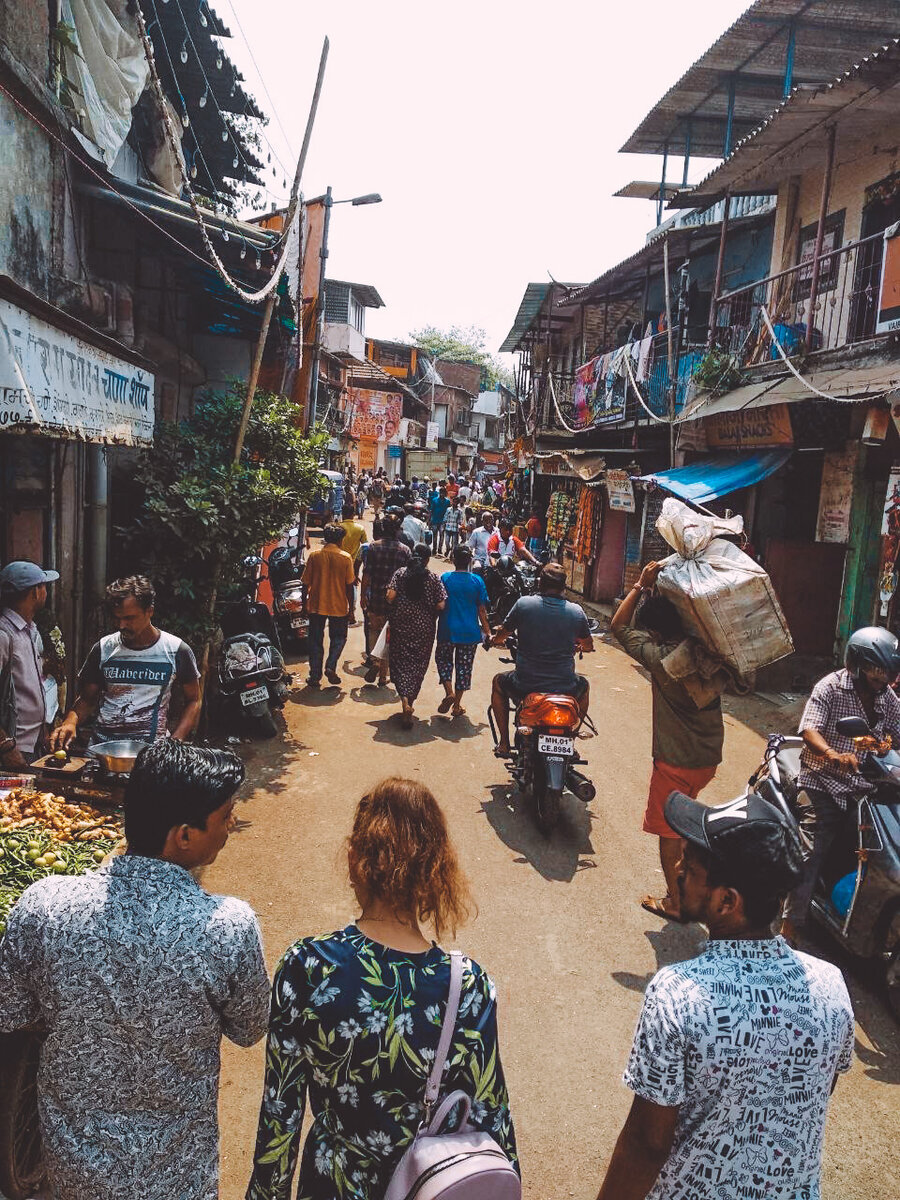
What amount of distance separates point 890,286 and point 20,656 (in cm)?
834

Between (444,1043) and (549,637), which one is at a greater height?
(549,637)

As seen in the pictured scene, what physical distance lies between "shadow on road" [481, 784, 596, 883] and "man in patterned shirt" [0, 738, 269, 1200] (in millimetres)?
3982

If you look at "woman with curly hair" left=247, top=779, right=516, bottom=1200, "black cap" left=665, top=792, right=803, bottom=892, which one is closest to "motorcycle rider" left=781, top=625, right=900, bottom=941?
"black cap" left=665, top=792, right=803, bottom=892

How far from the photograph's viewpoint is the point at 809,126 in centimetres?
966

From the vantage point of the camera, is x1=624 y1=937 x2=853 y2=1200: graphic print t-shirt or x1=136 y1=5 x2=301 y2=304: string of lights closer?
x1=624 y1=937 x2=853 y2=1200: graphic print t-shirt

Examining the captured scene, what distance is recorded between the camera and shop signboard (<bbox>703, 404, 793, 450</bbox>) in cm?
1122

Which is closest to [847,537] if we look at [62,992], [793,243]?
[793,243]

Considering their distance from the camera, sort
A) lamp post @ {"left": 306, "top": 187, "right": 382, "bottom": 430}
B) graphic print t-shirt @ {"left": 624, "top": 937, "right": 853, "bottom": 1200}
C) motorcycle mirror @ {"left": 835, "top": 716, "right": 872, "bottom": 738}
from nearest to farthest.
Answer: graphic print t-shirt @ {"left": 624, "top": 937, "right": 853, "bottom": 1200}
motorcycle mirror @ {"left": 835, "top": 716, "right": 872, "bottom": 738}
lamp post @ {"left": 306, "top": 187, "right": 382, "bottom": 430}

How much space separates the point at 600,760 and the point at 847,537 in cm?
440

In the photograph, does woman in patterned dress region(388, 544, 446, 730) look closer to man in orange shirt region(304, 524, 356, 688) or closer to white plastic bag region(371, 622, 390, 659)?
white plastic bag region(371, 622, 390, 659)

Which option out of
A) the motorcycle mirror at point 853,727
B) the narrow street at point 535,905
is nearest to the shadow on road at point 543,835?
the narrow street at point 535,905

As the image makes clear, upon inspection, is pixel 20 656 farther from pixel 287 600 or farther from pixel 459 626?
pixel 287 600

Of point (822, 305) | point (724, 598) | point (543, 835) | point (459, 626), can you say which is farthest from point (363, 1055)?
point (822, 305)

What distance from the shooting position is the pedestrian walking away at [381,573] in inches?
398
